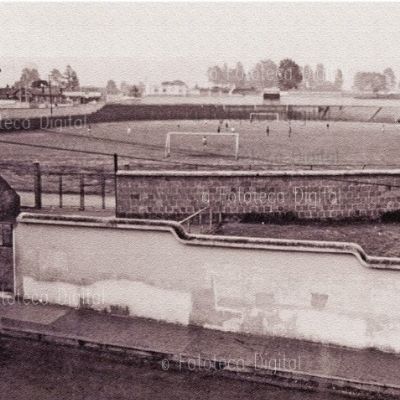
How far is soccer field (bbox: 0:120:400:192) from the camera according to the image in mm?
33156

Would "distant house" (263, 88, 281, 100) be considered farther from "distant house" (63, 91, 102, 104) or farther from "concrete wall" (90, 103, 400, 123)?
"distant house" (63, 91, 102, 104)

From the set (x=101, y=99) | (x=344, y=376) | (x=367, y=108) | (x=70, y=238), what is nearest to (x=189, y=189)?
(x=70, y=238)

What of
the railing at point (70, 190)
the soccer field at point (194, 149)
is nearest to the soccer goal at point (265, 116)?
the soccer field at point (194, 149)

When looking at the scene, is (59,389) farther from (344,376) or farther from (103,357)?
(344,376)

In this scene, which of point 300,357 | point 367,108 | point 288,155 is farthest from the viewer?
point 367,108

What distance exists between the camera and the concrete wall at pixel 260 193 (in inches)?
706

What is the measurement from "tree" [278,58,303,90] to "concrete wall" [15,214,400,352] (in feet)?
294

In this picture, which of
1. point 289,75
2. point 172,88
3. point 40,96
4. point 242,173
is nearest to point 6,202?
point 242,173

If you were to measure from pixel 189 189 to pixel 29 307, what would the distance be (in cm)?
660

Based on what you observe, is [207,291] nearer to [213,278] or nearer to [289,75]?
[213,278]

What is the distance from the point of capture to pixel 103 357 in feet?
35.8

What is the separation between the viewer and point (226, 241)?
37.8 ft

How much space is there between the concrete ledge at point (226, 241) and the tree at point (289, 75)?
294ft

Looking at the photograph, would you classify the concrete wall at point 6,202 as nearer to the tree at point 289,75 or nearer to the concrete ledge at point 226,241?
the concrete ledge at point 226,241
